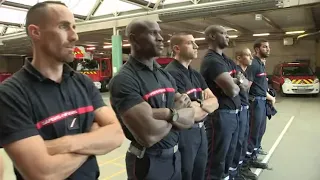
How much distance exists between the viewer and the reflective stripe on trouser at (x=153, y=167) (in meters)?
2.09

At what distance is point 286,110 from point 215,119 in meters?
7.43

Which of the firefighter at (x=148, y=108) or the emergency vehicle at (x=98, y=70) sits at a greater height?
the firefighter at (x=148, y=108)

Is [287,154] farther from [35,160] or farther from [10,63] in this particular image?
[10,63]

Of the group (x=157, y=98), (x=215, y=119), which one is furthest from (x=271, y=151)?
(x=157, y=98)

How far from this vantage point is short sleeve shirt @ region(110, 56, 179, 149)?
202 centimetres

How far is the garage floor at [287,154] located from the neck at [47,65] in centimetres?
280

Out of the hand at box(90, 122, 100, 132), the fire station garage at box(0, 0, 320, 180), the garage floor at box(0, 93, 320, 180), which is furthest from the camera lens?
the fire station garage at box(0, 0, 320, 180)

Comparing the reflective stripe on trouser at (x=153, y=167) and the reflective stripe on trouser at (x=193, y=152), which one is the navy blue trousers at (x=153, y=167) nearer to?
the reflective stripe on trouser at (x=153, y=167)

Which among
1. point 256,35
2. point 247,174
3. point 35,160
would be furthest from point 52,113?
point 256,35

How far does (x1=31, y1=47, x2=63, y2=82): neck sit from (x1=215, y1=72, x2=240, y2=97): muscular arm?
1.95m

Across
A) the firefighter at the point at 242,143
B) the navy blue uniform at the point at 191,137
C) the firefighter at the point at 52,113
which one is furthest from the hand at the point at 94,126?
the firefighter at the point at 242,143

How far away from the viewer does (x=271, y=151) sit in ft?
17.5

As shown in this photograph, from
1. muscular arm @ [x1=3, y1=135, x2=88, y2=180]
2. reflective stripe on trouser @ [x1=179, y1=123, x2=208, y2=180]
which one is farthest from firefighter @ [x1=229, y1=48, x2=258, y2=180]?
muscular arm @ [x1=3, y1=135, x2=88, y2=180]

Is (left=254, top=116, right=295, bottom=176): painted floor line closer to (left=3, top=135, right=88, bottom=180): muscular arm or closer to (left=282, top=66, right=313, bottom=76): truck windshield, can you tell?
(left=3, top=135, right=88, bottom=180): muscular arm
